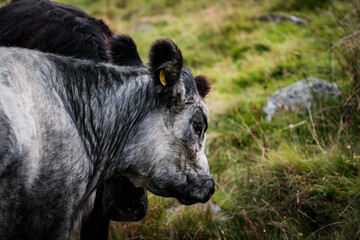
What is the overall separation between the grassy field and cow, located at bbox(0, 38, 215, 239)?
43.1 inches

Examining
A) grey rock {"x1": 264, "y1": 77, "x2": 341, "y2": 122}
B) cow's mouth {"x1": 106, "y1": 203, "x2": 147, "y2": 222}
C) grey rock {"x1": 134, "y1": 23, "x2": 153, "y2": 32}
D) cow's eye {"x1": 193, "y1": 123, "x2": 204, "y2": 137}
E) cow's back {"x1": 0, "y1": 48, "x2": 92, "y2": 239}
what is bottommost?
grey rock {"x1": 134, "y1": 23, "x2": 153, "y2": 32}

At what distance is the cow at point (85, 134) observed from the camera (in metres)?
2.05

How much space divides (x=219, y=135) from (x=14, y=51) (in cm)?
365

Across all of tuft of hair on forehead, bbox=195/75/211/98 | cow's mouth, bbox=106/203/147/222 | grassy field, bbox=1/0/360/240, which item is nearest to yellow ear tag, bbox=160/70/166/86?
tuft of hair on forehead, bbox=195/75/211/98

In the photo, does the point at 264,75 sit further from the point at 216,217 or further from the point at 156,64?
the point at 156,64

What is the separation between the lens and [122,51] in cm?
284

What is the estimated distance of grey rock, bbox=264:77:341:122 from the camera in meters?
5.38

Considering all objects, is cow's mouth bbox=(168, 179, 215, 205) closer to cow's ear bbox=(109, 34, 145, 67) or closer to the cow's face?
the cow's face

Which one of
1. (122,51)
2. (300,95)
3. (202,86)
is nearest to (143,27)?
(300,95)

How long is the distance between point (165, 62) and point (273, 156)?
228 cm

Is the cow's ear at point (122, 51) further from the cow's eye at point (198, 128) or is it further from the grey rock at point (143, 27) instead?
the grey rock at point (143, 27)

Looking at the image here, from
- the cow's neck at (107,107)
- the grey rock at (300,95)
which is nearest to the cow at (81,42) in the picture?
the cow's neck at (107,107)

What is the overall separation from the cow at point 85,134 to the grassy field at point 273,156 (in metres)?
1.09

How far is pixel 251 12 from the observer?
413 inches
